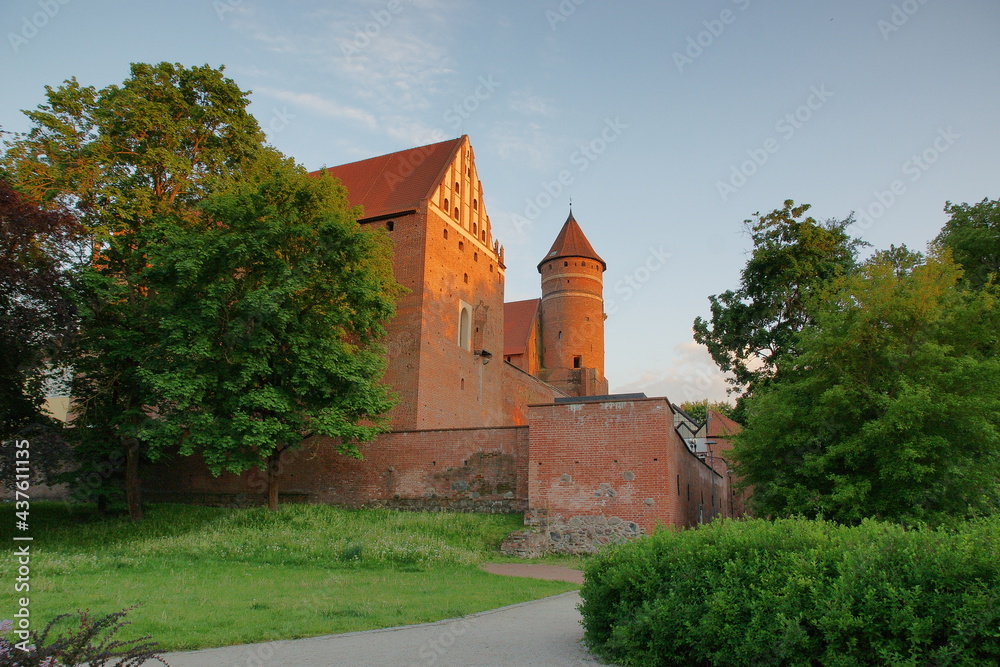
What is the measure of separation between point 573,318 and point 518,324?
3.54m

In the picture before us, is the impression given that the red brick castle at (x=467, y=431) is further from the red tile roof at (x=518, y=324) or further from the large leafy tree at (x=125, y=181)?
the large leafy tree at (x=125, y=181)

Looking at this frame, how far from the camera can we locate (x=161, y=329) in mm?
19031

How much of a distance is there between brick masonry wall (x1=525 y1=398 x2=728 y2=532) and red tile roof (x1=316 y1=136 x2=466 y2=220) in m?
12.6

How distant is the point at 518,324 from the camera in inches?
1709

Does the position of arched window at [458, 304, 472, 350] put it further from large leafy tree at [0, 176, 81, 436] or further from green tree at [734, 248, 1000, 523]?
large leafy tree at [0, 176, 81, 436]

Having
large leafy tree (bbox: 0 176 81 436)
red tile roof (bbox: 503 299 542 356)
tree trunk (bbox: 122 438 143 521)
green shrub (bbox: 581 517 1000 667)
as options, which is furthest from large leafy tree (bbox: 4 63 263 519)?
red tile roof (bbox: 503 299 542 356)

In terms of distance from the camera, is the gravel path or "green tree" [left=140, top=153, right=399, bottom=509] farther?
"green tree" [left=140, top=153, right=399, bottom=509]

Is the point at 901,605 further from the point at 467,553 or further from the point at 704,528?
the point at 467,553

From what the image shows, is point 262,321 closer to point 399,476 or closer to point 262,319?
point 262,319

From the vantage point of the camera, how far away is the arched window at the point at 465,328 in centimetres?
2927

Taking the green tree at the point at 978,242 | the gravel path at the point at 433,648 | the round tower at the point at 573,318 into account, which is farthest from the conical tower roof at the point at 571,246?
the gravel path at the point at 433,648

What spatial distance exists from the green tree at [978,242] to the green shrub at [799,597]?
68.2 ft

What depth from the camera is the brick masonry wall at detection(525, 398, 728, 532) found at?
17688 millimetres

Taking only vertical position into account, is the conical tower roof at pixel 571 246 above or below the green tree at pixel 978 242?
above
